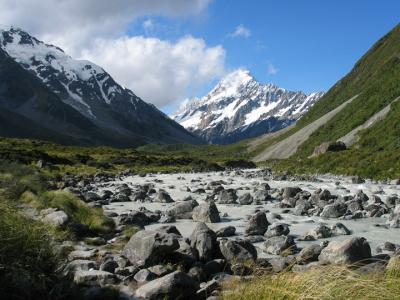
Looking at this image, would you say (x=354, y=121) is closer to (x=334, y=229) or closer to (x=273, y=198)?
(x=273, y=198)

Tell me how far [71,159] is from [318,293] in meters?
87.4

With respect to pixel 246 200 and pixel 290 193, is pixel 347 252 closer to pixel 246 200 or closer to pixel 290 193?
pixel 246 200

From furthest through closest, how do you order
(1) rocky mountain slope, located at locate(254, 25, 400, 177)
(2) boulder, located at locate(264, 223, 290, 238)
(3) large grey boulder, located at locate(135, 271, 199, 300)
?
(1) rocky mountain slope, located at locate(254, 25, 400, 177) < (2) boulder, located at locate(264, 223, 290, 238) < (3) large grey boulder, located at locate(135, 271, 199, 300)

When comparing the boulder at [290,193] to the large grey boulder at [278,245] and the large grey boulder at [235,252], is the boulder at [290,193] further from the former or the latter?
the large grey boulder at [235,252]

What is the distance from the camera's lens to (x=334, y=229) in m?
18.3

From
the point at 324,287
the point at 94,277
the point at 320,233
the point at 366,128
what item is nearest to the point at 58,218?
the point at 94,277

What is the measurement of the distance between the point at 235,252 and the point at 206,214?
29.1 ft

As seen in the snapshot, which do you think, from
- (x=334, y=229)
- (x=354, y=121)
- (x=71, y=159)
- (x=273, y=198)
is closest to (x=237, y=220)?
(x=334, y=229)

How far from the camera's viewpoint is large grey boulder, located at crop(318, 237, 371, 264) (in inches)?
467

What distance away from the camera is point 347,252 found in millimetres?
12016

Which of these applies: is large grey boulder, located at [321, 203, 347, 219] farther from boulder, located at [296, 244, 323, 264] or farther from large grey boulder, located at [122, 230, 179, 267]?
large grey boulder, located at [122, 230, 179, 267]

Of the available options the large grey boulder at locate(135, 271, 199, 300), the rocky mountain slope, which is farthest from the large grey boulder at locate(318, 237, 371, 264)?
the rocky mountain slope

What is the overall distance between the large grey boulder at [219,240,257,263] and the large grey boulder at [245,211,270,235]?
489 centimetres

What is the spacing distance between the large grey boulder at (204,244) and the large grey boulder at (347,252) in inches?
112
